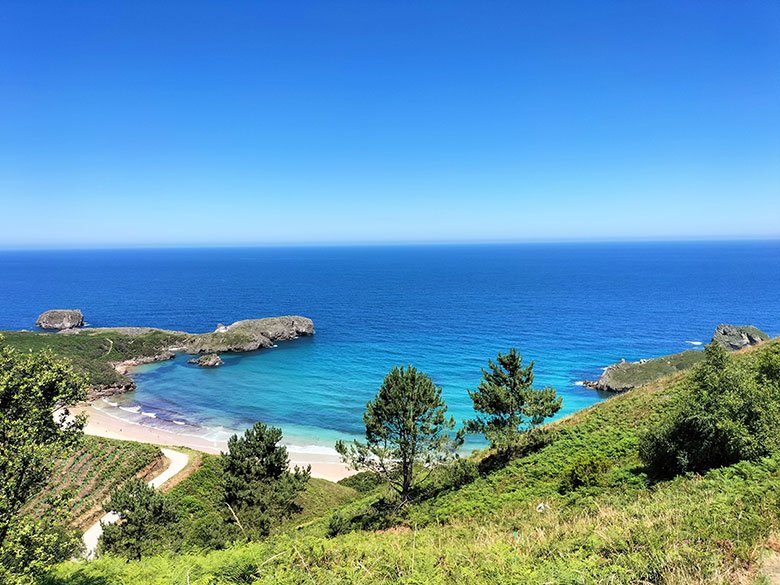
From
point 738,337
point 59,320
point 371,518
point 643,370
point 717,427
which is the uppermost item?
point 717,427

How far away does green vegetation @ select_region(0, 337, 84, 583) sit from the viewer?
9555mm

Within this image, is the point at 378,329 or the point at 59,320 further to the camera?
the point at 59,320

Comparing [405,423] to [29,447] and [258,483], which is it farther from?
[29,447]

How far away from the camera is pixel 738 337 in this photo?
74812 mm

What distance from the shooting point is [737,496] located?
36.7ft

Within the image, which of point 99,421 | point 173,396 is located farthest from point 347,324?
point 99,421

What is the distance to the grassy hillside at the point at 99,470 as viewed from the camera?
118ft

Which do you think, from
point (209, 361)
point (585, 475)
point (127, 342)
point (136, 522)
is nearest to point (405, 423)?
point (585, 475)

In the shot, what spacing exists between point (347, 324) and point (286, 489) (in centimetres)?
9197

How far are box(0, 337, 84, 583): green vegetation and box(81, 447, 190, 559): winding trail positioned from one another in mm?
23319

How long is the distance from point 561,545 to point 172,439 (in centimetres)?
5847

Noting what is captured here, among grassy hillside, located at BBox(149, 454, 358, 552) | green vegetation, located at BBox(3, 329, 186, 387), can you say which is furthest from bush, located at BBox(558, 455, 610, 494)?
green vegetation, located at BBox(3, 329, 186, 387)

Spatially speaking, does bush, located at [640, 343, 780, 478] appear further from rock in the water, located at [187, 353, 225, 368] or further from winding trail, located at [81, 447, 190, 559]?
rock in the water, located at [187, 353, 225, 368]

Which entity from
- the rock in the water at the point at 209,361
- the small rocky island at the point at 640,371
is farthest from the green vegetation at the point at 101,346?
the small rocky island at the point at 640,371
